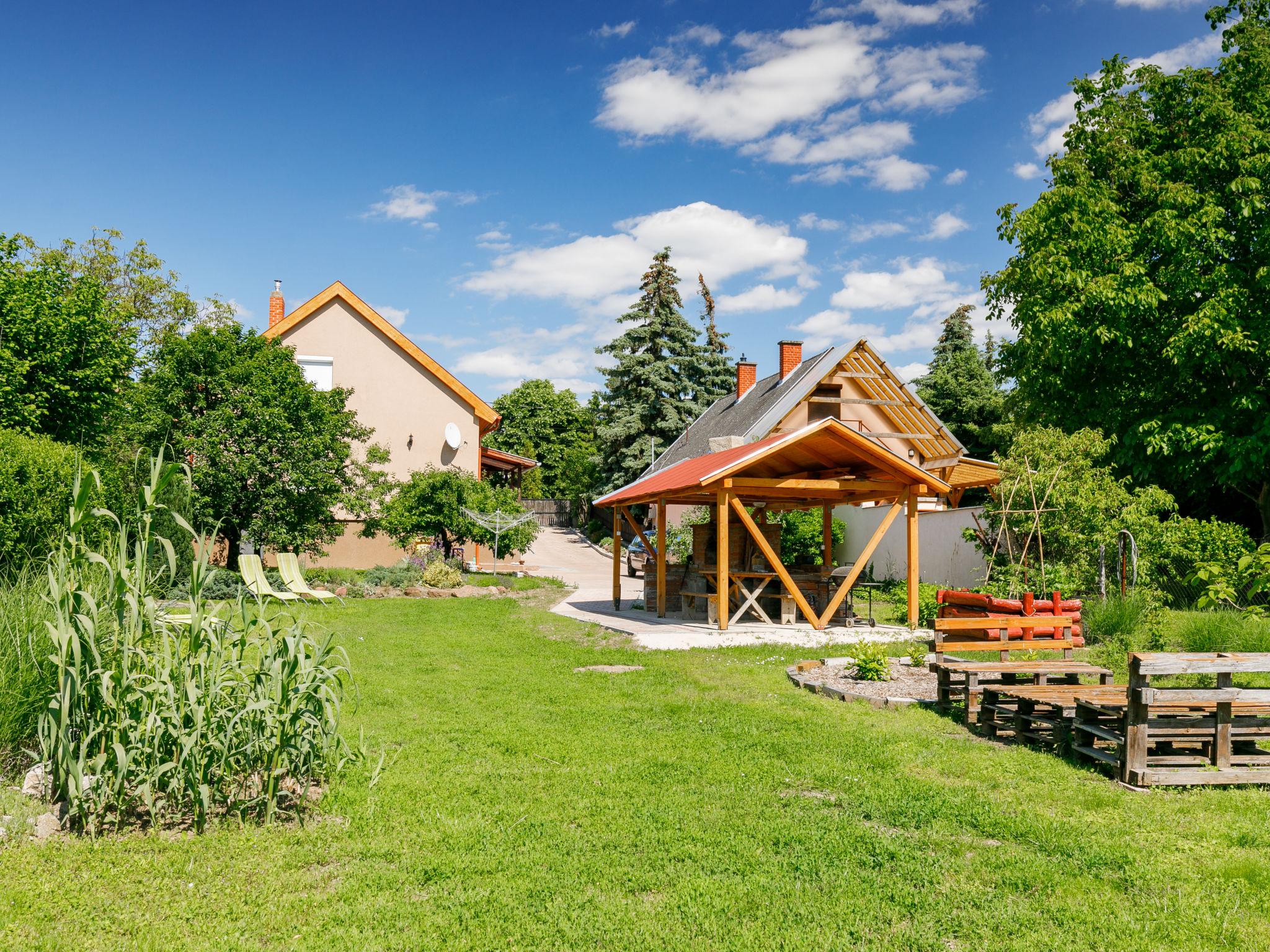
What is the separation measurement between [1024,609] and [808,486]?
3563mm

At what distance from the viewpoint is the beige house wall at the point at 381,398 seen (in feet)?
87.2

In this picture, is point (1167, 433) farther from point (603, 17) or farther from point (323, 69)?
point (323, 69)

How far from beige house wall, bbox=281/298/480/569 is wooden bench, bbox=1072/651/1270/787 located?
2294 cm

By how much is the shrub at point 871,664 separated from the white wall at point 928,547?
7810 millimetres

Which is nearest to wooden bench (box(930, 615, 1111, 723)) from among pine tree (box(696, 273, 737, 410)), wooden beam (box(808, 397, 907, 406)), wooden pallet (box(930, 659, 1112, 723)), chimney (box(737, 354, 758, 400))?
wooden pallet (box(930, 659, 1112, 723))

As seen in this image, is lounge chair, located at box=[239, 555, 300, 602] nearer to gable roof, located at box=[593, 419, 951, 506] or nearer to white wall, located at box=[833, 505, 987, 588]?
gable roof, located at box=[593, 419, 951, 506]

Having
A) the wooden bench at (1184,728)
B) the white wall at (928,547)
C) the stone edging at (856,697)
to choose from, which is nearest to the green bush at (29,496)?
the stone edging at (856,697)

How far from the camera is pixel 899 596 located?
17.5 metres

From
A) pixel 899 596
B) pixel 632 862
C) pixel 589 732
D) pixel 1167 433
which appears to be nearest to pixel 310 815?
pixel 632 862

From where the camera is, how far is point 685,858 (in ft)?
13.6

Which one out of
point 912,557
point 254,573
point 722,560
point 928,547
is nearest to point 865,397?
point 928,547

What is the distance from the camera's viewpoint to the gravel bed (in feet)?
27.1

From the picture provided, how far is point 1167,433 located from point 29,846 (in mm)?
19619

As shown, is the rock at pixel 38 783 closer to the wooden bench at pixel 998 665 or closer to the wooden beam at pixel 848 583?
the wooden bench at pixel 998 665
